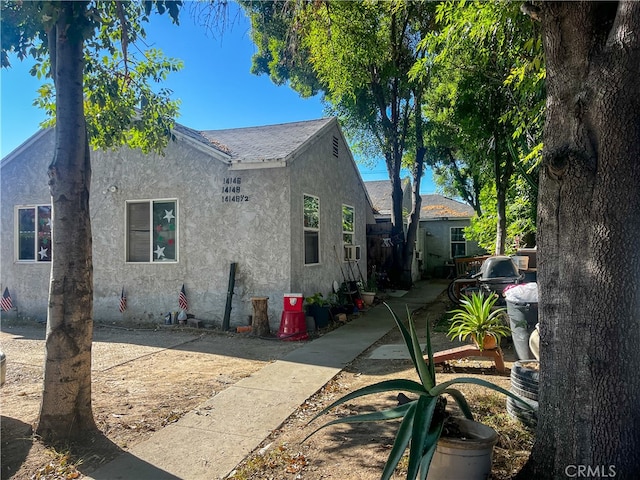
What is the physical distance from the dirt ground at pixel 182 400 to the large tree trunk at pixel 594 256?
2.53 feet

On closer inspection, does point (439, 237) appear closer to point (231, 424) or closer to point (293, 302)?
point (293, 302)

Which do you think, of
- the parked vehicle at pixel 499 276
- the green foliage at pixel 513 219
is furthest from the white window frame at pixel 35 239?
the green foliage at pixel 513 219

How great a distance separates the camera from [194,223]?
958 centimetres

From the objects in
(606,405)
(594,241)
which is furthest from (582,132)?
(606,405)

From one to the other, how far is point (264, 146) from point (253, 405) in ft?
21.4

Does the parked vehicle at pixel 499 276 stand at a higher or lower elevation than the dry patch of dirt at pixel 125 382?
higher

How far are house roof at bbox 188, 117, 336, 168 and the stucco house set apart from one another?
0.11 feet

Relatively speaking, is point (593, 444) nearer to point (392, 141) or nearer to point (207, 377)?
point (207, 377)

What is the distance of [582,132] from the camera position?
254 cm

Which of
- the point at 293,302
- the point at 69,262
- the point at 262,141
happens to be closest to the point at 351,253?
the point at 262,141

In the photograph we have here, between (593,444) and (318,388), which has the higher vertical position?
(593,444)

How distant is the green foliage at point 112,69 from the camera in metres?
4.28

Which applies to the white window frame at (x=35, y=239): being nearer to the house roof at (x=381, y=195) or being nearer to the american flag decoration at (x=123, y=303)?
the american flag decoration at (x=123, y=303)

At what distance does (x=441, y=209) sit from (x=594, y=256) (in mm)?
23567
